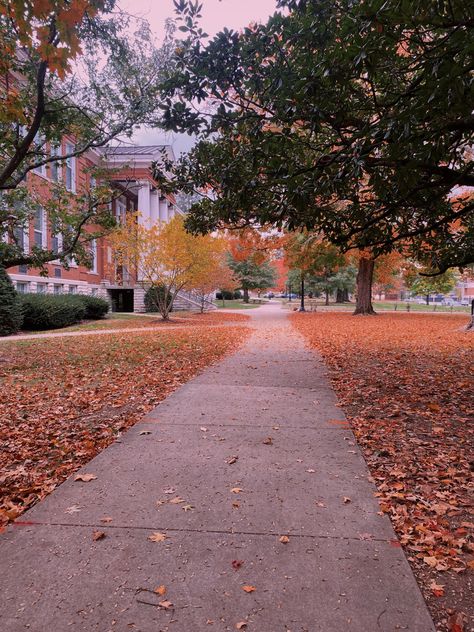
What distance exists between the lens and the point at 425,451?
4281 mm

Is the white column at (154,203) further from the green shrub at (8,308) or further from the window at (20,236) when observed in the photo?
the green shrub at (8,308)

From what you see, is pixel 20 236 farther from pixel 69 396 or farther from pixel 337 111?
pixel 337 111

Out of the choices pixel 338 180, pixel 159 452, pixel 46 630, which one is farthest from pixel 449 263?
pixel 46 630

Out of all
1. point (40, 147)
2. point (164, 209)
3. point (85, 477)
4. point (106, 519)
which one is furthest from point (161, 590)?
point (164, 209)

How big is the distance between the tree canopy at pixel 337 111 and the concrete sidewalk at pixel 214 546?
291cm

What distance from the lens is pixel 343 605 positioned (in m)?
2.15

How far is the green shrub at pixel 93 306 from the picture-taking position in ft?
76.8

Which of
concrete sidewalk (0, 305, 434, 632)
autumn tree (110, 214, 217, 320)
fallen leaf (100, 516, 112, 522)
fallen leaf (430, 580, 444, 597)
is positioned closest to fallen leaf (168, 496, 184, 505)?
concrete sidewalk (0, 305, 434, 632)

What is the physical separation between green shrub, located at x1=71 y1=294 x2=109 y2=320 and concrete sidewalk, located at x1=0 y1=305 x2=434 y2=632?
20.0m

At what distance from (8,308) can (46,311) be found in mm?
2458

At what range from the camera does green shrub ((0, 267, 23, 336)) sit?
615 inches

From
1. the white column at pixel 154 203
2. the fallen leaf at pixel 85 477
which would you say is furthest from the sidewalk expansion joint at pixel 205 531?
the white column at pixel 154 203

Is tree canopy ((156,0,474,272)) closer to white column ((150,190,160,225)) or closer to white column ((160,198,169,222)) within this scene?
white column ((150,190,160,225))

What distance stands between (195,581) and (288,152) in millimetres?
5641
